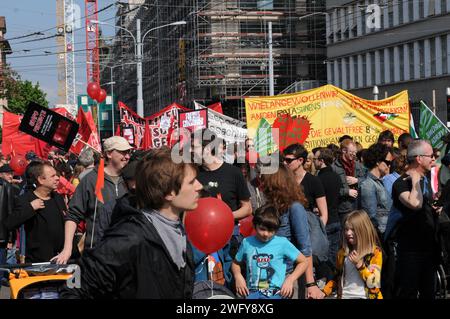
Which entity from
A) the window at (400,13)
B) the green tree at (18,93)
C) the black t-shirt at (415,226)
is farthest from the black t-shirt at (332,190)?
the window at (400,13)

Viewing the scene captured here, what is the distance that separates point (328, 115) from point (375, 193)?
8.10 m

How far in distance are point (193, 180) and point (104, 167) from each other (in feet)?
11.2

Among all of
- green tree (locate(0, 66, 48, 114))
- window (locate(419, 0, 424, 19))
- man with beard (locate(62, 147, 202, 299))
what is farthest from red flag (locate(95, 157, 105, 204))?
window (locate(419, 0, 424, 19))

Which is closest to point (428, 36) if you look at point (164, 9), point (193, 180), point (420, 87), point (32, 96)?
point (420, 87)

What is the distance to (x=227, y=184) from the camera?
6.95 meters

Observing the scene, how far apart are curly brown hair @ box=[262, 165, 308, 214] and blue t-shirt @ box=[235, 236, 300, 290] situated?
44cm

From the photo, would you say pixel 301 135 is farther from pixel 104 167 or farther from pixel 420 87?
pixel 420 87

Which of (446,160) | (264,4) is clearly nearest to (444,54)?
(264,4)

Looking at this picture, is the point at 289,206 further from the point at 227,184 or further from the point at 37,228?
the point at 37,228

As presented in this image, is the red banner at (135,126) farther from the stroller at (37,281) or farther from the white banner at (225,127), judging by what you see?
the stroller at (37,281)

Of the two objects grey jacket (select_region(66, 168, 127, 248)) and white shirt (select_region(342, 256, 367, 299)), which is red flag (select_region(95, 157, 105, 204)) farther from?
white shirt (select_region(342, 256, 367, 299))

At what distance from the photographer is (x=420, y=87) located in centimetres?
4656

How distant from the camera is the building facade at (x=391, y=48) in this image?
44.8 metres

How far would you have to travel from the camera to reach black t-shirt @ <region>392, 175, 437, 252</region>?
21.4ft
